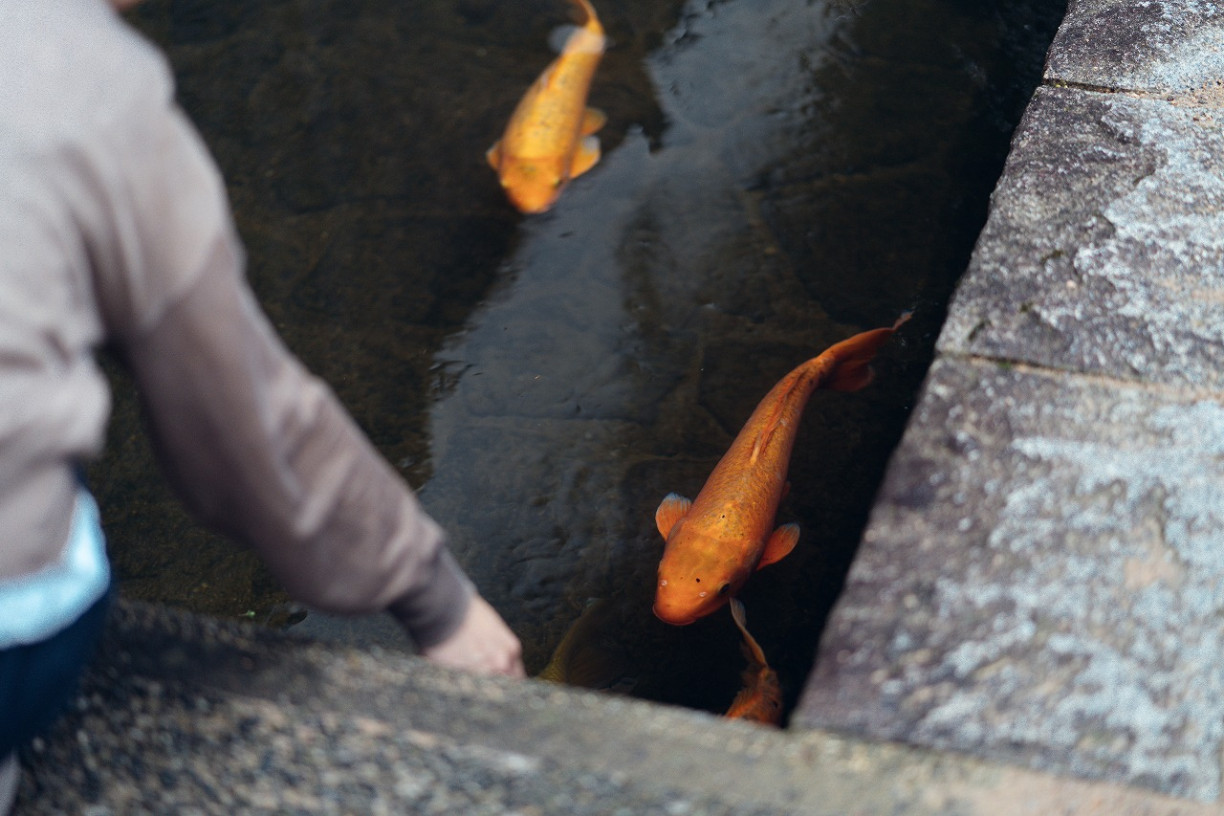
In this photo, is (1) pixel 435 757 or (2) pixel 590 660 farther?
(2) pixel 590 660

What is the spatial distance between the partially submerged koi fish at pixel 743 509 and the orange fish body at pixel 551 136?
1.53m

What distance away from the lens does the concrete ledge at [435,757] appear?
4.60 ft

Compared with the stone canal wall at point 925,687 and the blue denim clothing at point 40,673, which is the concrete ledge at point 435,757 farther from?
the blue denim clothing at point 40,673

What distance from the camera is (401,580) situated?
1351mm

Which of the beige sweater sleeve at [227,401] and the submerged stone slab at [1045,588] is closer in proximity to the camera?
the beige sweater sleeve at [227,401]

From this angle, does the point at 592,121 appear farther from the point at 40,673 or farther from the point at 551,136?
the point at 40,673

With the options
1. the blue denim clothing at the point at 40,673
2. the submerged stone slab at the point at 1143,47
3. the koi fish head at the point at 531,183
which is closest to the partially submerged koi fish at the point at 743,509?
the submerged stone slab at the point at 1143,47

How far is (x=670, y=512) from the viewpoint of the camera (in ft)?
9.82

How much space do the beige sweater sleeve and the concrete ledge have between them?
0.23 meters

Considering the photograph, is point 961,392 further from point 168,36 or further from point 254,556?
point 168,36

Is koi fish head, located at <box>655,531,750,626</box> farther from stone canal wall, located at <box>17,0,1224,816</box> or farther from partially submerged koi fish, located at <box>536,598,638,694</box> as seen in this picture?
stone canal wall, located at <box>17,0,1224,816</box>

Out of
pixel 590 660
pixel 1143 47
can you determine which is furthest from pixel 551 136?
pixel 590 660

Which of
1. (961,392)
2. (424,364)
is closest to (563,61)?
(424,364)

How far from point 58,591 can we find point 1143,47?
10.4 feet
